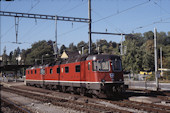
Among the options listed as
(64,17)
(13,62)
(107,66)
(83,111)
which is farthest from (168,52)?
(13,62)

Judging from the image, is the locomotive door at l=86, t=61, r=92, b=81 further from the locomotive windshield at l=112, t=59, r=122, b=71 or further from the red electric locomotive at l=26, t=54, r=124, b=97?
the locomotive windshield at l=112, t=59, r=122, b=71

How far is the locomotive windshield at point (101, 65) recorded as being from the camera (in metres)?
15.7

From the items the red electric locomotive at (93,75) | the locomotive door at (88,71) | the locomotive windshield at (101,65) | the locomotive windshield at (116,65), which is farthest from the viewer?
the locomotive door at (88,71)

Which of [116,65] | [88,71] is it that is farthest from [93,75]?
[116,65]

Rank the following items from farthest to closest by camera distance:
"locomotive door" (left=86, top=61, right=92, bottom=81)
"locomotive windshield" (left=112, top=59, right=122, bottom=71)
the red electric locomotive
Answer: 1. "locomotive door" (left=86, top=61, right=92, bottom=81)
2. "locomotive windshield" (left=112, top=59, right=122, bottom=71)
3. the red electric locomotive

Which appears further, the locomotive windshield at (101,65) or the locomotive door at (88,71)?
the locomotive door at (88,71)

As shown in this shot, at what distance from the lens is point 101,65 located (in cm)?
1581

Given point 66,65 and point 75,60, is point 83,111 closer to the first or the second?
point 75,60

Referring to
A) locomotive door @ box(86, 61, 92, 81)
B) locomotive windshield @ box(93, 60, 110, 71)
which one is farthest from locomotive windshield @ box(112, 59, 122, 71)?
locomotive door @ box(86, 61, 92, 81)

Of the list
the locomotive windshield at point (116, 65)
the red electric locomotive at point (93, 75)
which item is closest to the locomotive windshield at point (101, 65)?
the red electric locomotive at point (93, 75)

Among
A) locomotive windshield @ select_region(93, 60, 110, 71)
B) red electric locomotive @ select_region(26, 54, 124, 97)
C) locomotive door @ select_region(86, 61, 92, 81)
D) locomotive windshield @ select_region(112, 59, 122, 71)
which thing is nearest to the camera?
red electric locomotive @ select_region(26, 54, 124, 97)

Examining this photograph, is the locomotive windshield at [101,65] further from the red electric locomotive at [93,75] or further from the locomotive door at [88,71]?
the locomotive door at [88,71]

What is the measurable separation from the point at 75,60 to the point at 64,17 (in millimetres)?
6347

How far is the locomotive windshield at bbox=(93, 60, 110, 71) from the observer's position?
1571 cm
